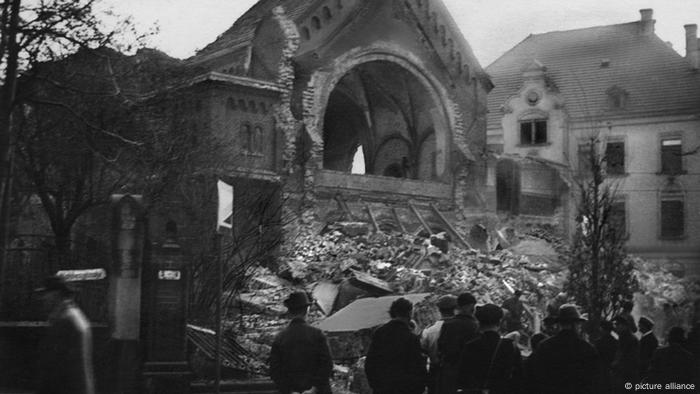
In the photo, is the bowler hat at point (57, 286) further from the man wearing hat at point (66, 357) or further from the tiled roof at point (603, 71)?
the tiled roof at point (603, 71)

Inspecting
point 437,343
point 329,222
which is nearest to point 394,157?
point 329,222

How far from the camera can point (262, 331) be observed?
2319 centimetres

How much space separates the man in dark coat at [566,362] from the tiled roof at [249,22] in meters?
29.1

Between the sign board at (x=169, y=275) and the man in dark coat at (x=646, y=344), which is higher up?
the sign board at (x=169, y=275)

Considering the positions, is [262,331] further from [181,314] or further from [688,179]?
[688,179]

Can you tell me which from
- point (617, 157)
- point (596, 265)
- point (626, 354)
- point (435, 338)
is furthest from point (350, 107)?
point (435, 338)

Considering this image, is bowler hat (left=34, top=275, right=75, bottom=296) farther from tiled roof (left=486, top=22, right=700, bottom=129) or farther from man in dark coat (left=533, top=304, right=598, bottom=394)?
tiled roof (left=486, top=22, right=700, bottom=129)

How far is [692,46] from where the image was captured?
49.5 m

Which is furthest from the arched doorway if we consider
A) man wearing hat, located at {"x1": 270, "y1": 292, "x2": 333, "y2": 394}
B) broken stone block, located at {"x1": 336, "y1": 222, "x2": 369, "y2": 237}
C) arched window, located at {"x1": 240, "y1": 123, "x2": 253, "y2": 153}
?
man wearing hat, located at {"x1": 270, "y1": 292, "x2": 333, "y2": 394}

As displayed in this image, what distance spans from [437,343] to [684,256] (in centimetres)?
3933

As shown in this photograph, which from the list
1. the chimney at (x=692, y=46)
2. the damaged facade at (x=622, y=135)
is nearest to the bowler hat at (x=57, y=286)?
the damaged facade at (x=622, y=135)

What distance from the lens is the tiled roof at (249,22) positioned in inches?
1460

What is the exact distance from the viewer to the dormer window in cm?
4900

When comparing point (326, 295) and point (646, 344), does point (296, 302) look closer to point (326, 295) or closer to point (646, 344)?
point (646, 344)
